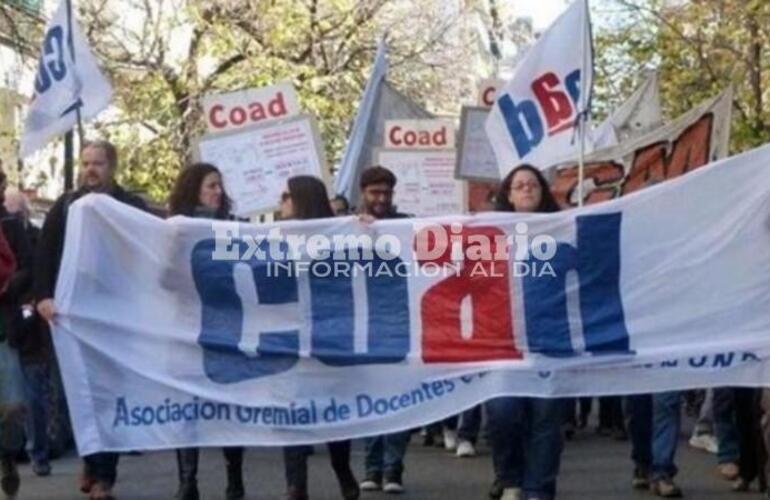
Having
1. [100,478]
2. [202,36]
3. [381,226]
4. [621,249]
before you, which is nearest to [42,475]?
[100,478]

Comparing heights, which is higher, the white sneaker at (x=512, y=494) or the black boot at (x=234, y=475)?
the black boot at (x=234, y=475)

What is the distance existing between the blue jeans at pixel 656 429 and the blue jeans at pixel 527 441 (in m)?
0.97

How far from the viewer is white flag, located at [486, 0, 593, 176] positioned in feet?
38.6

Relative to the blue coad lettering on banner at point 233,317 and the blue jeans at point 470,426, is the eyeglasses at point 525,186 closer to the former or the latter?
the blue coad lettering on banner at point 233,317

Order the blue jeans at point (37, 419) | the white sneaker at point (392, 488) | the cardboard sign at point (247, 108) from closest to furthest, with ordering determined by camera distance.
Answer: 1. the white sneaker at point (392, 488)
2. the blue jeans at point (37, 419)
3. the cardboard sign at point (247, 108)

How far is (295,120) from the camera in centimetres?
1571

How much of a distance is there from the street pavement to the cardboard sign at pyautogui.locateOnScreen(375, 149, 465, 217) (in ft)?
10.6

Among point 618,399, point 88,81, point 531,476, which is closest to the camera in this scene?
point 531,476

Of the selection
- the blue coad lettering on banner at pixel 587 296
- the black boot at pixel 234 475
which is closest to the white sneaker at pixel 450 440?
the black boot at pixel 234 475

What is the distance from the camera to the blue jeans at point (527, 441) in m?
9.61

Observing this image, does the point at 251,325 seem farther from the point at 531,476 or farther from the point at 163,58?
Result: the point at 163,58

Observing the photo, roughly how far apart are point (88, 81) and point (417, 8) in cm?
1859

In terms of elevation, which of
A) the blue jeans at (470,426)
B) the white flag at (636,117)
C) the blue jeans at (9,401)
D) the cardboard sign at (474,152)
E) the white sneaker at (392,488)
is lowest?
the white sneaker at (392,488)

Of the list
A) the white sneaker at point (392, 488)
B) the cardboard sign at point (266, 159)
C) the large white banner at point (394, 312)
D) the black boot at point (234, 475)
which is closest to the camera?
the large white banner at point (394, 312)
